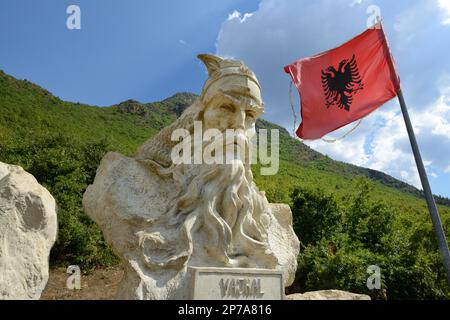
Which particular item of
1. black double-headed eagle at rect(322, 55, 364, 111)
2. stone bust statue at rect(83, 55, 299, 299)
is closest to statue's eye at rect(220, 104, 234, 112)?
stone bust statue at rect(83, 55, 299, 299)

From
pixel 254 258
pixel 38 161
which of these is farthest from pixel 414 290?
pixel 38 161

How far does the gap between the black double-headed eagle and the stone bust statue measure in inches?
61.3

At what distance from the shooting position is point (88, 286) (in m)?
8.02

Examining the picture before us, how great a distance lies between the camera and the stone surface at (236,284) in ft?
10.0

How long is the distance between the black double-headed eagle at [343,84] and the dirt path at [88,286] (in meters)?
4.85

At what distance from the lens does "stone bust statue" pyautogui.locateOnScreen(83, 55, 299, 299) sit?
128 inches

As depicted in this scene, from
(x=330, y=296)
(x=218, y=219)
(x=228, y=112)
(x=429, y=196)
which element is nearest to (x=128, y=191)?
(x=218, y=219)

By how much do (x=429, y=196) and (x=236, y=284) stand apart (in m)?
2.54

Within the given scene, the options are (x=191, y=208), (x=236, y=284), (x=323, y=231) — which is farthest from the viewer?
(x=323, y=231)

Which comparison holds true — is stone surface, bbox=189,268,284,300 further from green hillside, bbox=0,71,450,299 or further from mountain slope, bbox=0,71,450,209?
mountain slope, bbox=0,71,450,209

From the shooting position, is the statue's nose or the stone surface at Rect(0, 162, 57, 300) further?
the statue's nose

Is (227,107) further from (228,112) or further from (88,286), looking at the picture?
(88,286)

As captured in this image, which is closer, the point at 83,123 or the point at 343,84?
the point at 343,84
